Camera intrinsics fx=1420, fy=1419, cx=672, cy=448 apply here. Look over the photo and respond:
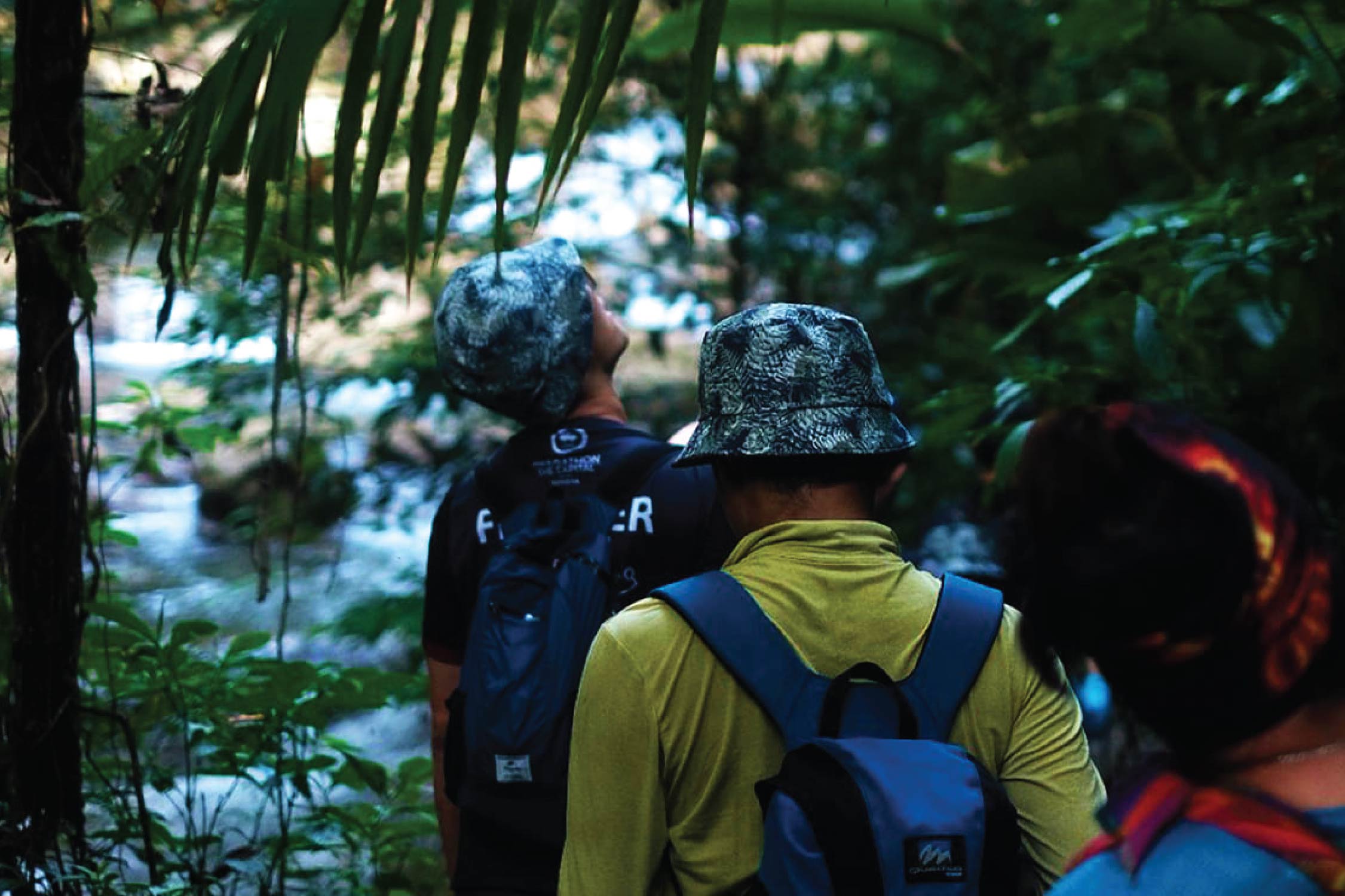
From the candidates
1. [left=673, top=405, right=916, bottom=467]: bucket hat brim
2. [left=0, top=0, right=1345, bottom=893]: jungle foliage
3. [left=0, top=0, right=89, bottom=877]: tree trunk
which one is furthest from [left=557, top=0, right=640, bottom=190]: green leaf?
[left=0, top=0, right=89, bottom=877]: tree trunk

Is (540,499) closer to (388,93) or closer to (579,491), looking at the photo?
(579,491)

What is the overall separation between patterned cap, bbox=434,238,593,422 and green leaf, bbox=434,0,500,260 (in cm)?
72

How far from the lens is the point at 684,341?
10.1 m

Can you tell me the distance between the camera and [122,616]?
2.82 metres

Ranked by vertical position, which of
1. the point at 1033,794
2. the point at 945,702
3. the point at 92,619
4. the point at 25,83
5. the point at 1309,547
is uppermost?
the point at 25,83

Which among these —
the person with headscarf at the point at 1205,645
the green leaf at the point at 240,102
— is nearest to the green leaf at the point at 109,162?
the green leaf at the point at 240,102

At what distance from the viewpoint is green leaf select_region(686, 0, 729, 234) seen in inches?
66.3

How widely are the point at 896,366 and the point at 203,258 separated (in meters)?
3.29

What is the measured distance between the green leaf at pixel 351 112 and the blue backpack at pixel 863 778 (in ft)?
2.03

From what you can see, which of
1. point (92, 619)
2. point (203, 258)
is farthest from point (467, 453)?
point (92, 619)

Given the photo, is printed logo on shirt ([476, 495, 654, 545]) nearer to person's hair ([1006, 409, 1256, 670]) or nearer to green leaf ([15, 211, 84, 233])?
green leaf ([15, 211, 84, 233])

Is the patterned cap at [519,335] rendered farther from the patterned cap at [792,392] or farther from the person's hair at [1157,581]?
the person's hair at [1157,581]

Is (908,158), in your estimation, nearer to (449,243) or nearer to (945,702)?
(449,243)

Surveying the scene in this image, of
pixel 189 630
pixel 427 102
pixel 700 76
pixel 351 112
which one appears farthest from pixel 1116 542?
pixel 189 630
